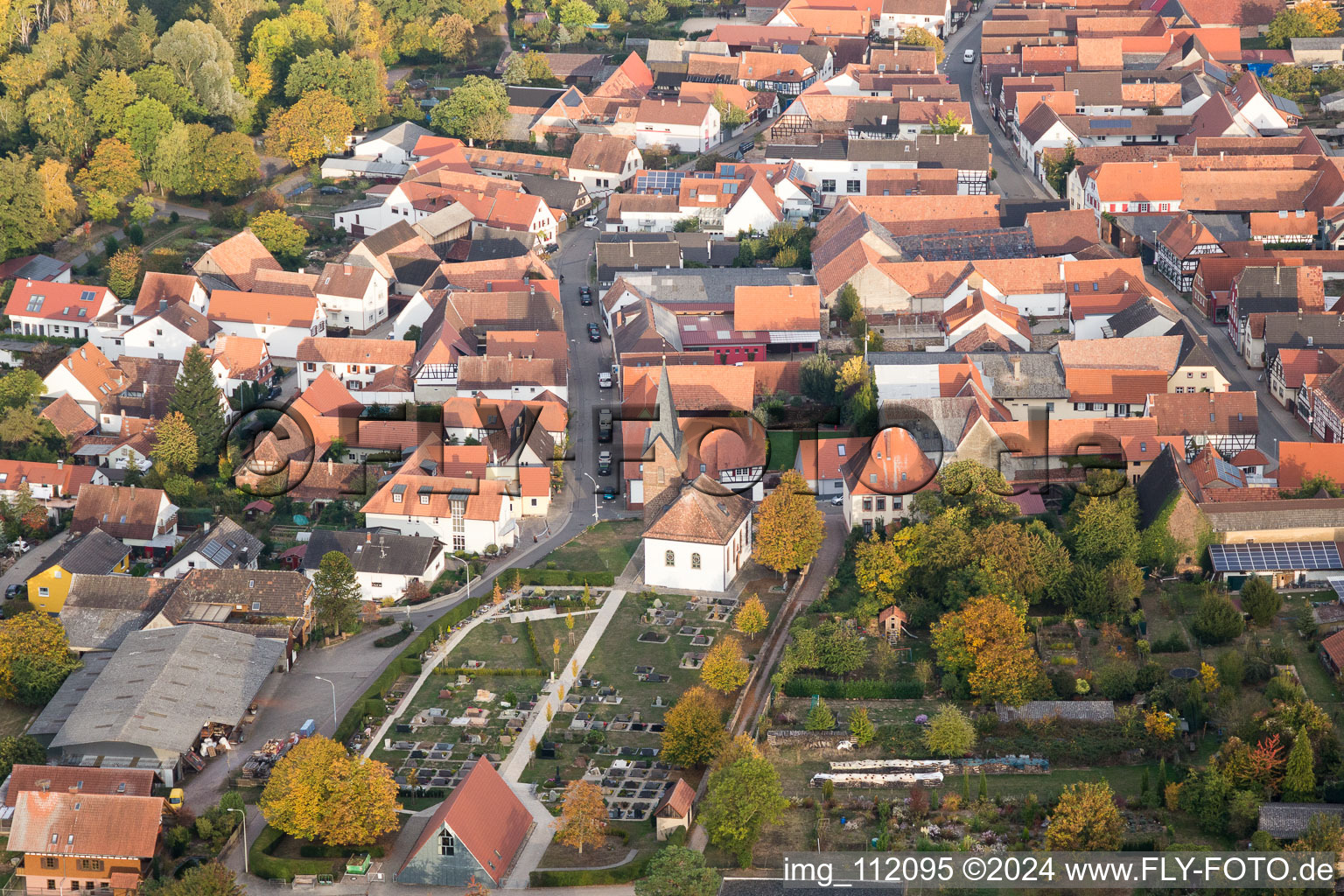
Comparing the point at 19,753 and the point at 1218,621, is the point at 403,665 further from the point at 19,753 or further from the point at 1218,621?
the point at 1218,621

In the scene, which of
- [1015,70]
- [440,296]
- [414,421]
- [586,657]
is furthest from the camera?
[1015,70]

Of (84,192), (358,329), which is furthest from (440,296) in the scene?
(84,192)

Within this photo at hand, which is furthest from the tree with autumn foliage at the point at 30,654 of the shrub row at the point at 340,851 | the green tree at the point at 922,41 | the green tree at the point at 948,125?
the green tree at the point at 922,41

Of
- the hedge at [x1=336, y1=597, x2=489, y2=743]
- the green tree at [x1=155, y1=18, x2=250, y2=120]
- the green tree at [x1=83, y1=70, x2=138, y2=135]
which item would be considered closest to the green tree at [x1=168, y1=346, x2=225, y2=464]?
the hedge at [x1=336, y1=597, x2=489, y2=743]

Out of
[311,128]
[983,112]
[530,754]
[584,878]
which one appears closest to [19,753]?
[530,754]

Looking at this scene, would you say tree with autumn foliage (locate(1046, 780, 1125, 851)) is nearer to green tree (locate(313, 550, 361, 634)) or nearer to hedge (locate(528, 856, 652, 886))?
hedge (locate(528, 856, 652, 886))

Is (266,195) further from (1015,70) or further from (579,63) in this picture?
(1015,70)
